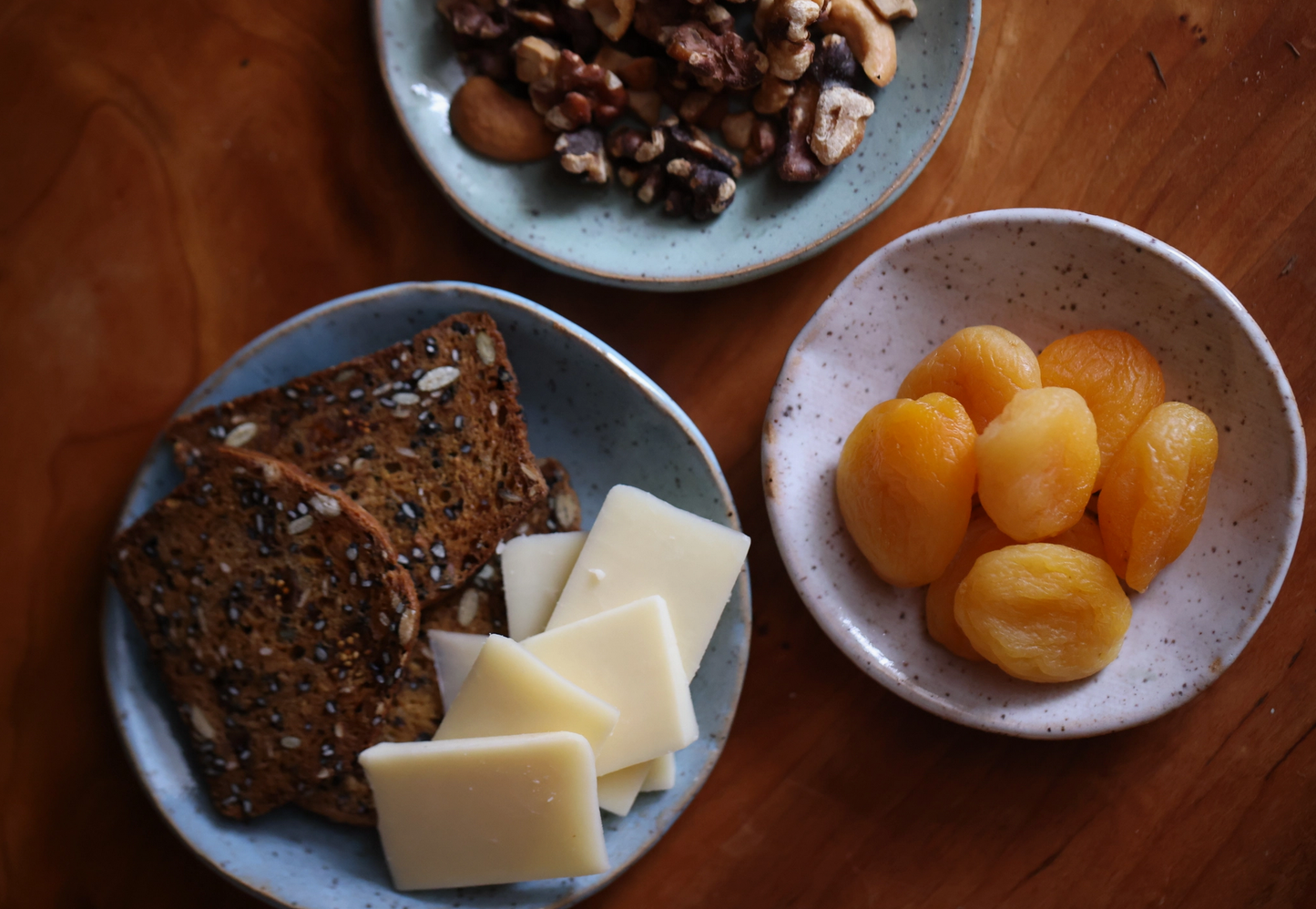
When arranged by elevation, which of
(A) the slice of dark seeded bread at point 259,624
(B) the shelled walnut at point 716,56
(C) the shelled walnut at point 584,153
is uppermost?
(B) the shelled walnut at point 716,56

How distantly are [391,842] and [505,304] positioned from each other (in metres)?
0.71

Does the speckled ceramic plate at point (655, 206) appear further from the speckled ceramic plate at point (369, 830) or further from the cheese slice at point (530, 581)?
the cheese slice at point (530, 581)

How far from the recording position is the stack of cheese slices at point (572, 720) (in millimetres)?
920

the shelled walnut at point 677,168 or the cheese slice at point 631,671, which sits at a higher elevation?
the shelled walnut at point 677,168

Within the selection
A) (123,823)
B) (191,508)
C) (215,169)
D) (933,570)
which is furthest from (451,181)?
(123,823)

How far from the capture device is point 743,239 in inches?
41.6

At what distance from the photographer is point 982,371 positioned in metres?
0.93

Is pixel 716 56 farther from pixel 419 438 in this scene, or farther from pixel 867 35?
pixel 419 438

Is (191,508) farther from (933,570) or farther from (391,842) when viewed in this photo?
(933,570)

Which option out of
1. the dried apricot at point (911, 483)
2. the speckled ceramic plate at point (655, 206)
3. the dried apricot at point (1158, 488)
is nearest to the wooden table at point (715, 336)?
the speckled ceramic plate at point (655, 206)

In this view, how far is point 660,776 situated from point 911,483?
0.50m

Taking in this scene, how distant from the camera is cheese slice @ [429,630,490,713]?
1.02 metres

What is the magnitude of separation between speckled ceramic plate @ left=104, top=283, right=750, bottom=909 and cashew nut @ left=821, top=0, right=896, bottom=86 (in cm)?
52

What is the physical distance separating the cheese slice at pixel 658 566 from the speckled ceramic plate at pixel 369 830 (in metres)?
0.04
